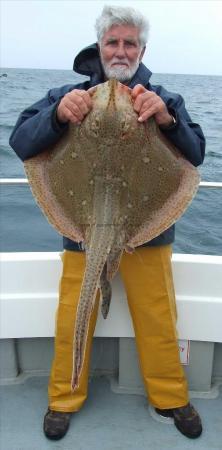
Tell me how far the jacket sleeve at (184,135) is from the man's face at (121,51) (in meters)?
0.28

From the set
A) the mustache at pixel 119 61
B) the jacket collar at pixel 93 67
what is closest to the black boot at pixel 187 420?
the jacket collar at pixel 93 67

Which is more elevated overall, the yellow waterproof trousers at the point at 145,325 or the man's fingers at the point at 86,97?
the man's fingers at the point at 86,97

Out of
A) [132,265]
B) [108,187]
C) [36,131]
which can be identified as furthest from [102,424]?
[36,131]

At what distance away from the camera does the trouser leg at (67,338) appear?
10.3 feet

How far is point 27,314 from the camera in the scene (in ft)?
11.5

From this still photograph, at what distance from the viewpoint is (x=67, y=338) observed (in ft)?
10.6

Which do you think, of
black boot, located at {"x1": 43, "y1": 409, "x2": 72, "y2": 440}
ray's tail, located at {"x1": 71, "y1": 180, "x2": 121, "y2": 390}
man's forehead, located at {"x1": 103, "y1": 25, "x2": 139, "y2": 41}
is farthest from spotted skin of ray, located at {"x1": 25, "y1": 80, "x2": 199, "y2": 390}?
black boot, located at {"x1": 43, "y1": 409, "x2": 72, "y2": 440}

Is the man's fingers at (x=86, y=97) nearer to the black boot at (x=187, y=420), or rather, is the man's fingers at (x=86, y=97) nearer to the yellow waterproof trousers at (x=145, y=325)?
the yellow waterproof trousers at (x=145, y=325)

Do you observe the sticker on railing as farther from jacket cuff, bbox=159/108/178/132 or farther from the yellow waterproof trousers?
jacket cuff, bbox=159/108/178/132

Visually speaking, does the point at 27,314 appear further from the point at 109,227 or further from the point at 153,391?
the point at 109,227

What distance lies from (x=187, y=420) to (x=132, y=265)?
44.0 inches

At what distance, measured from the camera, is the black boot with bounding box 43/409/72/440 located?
3.24 m

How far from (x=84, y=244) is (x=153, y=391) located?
4.55 ft

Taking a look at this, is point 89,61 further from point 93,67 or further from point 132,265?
point 132,265
